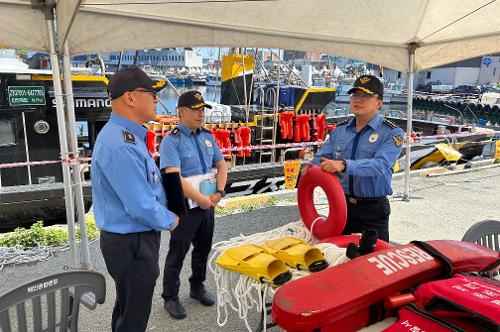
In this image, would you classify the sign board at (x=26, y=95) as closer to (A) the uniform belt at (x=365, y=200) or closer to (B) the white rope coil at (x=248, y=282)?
(B) the white rope coil at (x=248, y=282)

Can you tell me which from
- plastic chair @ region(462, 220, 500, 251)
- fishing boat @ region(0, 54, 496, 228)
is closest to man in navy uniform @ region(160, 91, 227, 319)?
plastic chair @ region(462, 220, 500, 251)

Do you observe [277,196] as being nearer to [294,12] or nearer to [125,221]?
[294,12]

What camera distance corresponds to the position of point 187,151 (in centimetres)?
299

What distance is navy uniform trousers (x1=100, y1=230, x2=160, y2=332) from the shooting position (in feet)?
6.98

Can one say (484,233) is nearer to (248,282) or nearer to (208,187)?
(248,282)

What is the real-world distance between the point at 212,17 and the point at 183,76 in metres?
67.7

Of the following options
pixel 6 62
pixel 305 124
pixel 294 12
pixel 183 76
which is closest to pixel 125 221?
pixel 294 12

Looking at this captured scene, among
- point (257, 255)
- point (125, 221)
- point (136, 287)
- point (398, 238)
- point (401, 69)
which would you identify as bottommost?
point (398, 238)

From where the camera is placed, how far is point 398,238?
5.06m

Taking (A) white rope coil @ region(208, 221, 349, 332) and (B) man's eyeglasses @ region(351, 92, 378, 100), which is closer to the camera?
(A) white rope coil @ region(208, 221, 349, 332)

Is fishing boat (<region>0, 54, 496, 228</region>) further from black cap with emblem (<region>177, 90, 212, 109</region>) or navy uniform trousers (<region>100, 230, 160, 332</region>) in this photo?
navy uniform trousers (<region>100, 230, 160, 332</region>)

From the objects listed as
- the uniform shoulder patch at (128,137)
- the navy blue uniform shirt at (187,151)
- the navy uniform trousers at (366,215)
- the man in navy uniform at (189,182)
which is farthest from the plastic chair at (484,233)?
the uniform shoulder patch at (128,137)

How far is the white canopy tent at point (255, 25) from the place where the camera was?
119 inches

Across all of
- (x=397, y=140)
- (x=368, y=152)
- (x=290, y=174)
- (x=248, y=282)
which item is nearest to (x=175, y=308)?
(x=248, y=282)
